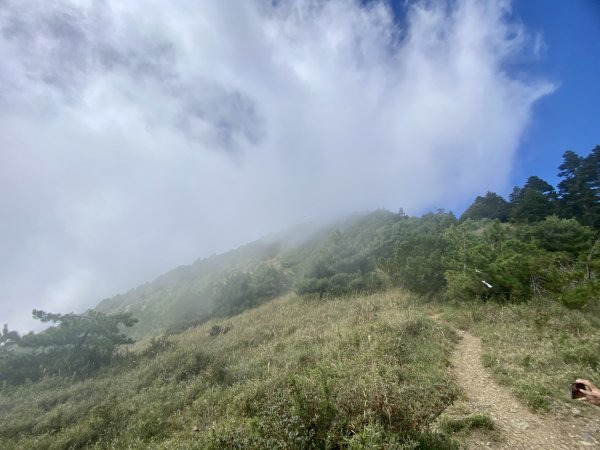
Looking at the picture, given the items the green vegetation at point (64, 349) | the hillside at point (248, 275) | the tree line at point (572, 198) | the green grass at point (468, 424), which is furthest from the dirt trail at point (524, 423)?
the tree line at point (572, 198)

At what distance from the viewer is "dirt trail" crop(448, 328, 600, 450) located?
479cm

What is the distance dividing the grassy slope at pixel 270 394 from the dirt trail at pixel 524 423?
0.56 metres

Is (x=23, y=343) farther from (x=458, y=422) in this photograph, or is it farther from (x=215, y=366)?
(x=458, y=422)

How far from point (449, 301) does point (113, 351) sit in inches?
655

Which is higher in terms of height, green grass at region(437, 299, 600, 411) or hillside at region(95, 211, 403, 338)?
hillside at region(95, 211, 403, 338)

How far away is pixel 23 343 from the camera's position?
52.4ft

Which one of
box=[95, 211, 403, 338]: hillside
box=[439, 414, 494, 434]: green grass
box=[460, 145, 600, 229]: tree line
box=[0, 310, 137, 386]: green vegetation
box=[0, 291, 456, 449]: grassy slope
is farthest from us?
box=[460, 145, 600, 229]: tree line

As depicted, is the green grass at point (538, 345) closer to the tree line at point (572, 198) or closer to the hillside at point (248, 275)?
the hillside at point (248, 275)

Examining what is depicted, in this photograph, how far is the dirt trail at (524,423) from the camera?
4.79 metres

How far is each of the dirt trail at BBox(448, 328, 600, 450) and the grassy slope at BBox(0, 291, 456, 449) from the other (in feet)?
1.83

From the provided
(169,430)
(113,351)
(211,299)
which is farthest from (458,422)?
(211,299)

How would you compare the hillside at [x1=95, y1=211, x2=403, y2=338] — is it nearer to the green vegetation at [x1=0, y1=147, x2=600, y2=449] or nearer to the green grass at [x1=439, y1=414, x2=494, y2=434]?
the green vegetation at [x1=0, y1=147, x2=600, y2=449]

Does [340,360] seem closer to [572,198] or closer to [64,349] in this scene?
[64,349]

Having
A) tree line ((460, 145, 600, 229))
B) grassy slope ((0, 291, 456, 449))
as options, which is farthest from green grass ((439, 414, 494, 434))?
tree line ((460, 145, 600, 229))
